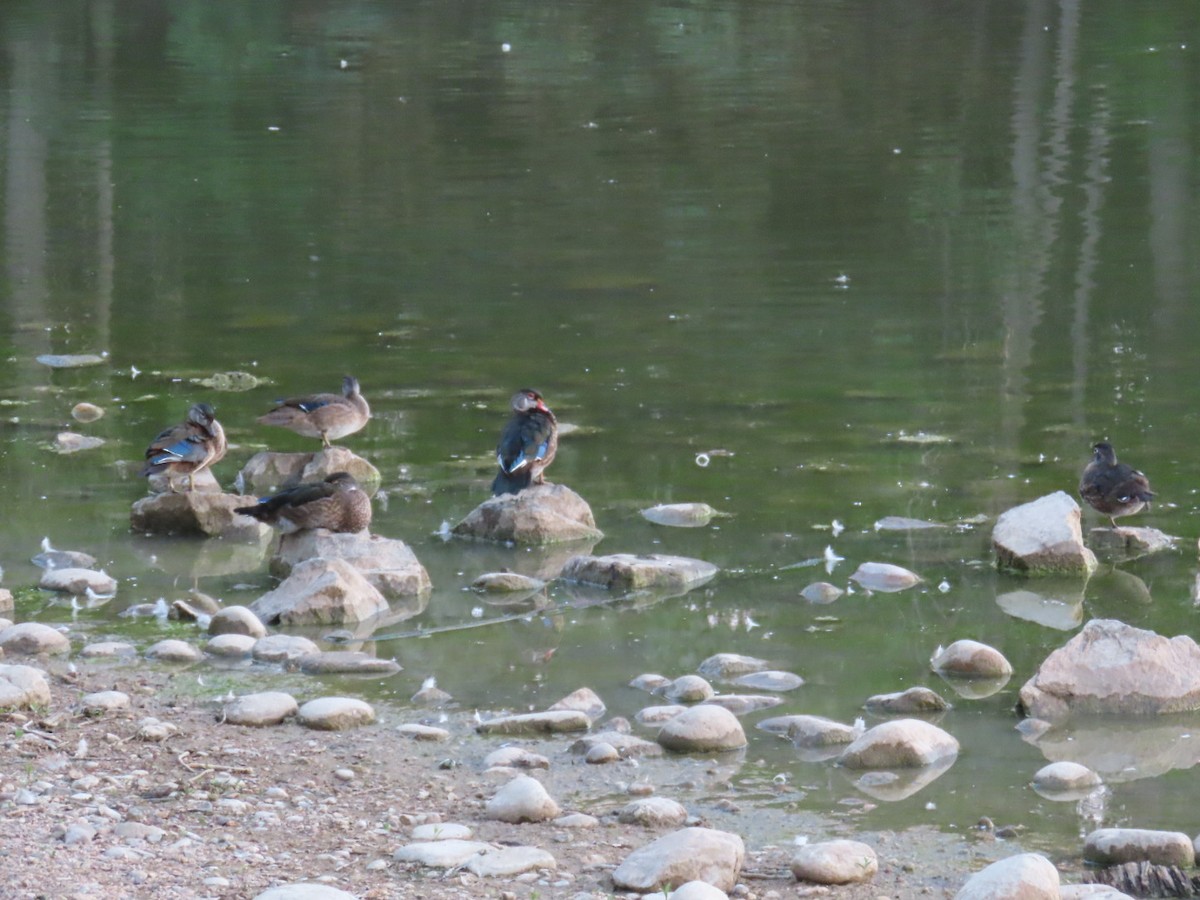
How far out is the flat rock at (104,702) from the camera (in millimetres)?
6535

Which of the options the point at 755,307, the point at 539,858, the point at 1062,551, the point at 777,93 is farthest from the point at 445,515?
the point at 777,93

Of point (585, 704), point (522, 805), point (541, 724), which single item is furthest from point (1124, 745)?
point (522, 805)

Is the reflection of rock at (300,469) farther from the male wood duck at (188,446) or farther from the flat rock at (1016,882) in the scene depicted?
the flat rock at (1016,882)

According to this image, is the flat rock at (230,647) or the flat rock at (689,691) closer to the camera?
the flat rock at (689,691)

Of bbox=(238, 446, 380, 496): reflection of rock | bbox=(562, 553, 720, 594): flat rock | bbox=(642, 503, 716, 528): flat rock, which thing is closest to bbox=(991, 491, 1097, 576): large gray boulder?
bbox=(562, 553, 720, 594): flat rock

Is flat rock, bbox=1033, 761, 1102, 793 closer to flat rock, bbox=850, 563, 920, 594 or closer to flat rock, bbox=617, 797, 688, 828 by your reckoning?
flat rock, bbox=617, 797, 688, 828

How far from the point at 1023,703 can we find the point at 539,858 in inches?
87.8

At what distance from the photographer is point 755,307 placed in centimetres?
1412

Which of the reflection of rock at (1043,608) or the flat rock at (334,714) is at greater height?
the flat rock at (334,714)

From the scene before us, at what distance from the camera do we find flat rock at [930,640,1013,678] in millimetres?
7074

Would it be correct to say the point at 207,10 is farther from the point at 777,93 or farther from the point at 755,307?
the point at 755,307

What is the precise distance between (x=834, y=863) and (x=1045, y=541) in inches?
136

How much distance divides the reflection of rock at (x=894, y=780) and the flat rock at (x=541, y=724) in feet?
3.06

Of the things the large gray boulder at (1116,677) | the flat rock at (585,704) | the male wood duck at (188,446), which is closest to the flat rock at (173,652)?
the flat rock at (585,704)
